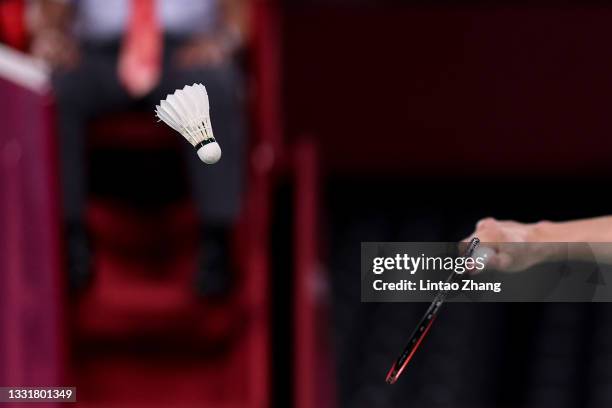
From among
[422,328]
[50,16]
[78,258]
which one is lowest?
[422,328]

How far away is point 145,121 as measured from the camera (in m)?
0.63

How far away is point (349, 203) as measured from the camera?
4.86 ft

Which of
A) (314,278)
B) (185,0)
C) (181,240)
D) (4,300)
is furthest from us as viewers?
(314,278)

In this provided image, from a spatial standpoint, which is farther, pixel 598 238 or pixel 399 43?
pixel 399 43

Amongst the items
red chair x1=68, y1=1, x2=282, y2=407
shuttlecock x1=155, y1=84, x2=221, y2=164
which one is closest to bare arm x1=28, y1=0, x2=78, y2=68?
red chair x1=68, y1=1, x2=282, y2=407

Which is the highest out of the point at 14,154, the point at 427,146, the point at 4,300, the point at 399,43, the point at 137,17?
the point at 399,43

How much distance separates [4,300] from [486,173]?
99 centimetres

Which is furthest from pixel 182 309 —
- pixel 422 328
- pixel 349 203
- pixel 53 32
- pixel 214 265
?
pixel 422 328

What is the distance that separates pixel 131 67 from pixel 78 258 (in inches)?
11.8

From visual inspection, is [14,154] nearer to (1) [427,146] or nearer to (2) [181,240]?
(2) [181,240]

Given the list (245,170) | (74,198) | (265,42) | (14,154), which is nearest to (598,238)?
(14,154)

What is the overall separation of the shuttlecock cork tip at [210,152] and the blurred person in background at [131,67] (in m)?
0.17

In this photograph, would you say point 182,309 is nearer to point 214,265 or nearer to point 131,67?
point 214,265

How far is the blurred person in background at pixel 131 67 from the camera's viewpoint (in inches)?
27.7
